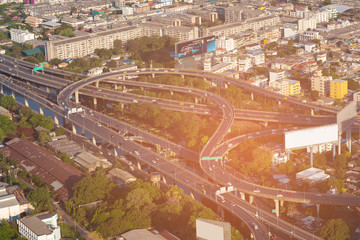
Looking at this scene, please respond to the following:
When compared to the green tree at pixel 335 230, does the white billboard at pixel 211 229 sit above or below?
above

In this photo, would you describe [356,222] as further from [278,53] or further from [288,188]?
[278,53]

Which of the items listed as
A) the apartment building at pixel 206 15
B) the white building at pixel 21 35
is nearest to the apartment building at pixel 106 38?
the white building at pixel 21 35

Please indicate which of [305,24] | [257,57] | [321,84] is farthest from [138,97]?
[305,24]

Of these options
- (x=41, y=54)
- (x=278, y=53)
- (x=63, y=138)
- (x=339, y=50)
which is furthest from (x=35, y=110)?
(x=339, y=50)

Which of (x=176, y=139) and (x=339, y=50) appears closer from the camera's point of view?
(x=176, y=139)

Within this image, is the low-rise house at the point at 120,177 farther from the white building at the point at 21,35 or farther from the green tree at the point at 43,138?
the white building at the point at 21,35
